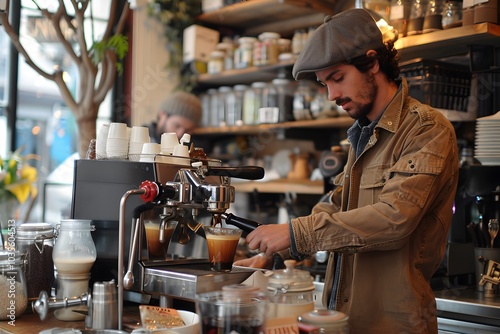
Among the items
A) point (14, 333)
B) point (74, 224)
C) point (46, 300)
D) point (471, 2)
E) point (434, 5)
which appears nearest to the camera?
point (46, 300)

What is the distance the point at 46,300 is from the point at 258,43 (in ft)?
9.04

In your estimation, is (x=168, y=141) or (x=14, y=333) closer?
(x=14, y=333)

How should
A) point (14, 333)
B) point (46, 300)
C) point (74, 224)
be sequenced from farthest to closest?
1. point (74, 224)
2. point (14, 333)
3. point (46, 300)

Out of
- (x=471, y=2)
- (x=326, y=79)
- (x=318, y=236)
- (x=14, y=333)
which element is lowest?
(x=14, y=333)

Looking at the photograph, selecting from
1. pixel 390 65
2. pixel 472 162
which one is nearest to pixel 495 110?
pixel 472 162

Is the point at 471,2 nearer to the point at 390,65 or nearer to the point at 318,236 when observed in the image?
the point at 390,65

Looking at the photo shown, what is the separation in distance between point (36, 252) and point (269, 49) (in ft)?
7.80

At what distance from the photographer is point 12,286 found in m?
1.63

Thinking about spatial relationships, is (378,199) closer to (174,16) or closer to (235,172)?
(235,172)

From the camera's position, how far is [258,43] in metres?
3.89

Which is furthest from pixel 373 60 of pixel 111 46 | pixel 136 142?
pixel 111 46

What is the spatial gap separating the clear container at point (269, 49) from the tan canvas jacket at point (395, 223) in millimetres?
2041

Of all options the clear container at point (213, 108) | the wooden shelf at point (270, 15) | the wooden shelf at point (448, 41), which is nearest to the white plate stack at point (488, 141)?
the wooden shelf at point (448, 41)

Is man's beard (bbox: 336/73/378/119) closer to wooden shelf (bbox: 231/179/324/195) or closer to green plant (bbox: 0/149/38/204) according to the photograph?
wooden shelf (bbox: 231/179/324/195)
